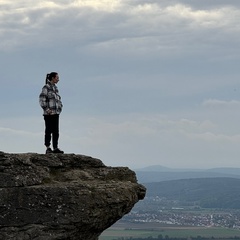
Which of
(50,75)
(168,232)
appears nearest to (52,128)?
(50,75)

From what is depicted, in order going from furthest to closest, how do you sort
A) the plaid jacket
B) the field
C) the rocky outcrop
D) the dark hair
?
the field
the dark hair
the plaid jacket
the rocky outcrop

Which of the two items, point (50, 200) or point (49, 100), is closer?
point (50, 200)

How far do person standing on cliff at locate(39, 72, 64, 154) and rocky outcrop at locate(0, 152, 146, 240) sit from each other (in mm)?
1913

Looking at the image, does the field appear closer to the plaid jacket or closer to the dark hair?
the plaid jacket

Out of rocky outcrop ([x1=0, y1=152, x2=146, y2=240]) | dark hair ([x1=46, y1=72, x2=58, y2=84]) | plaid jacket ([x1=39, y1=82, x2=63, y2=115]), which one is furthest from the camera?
dark hair ([x1=46, y1=72, x2=58, y2=84])

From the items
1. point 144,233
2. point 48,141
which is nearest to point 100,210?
point 48,141

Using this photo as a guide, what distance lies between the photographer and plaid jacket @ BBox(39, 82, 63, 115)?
20.9 meters

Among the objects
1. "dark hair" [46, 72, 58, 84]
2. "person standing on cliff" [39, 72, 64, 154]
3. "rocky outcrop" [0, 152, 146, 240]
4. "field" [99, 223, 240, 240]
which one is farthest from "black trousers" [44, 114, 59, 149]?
"field" [99, 223, 240, 240]

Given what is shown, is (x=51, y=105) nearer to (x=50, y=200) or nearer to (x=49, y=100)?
(x=49, y=100)

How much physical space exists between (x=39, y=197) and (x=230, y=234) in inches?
6563

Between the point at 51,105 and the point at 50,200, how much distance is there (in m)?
4.00

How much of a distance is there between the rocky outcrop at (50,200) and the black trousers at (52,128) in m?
2.01

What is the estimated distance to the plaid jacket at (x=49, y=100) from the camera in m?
20.9

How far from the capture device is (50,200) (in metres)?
18.4
